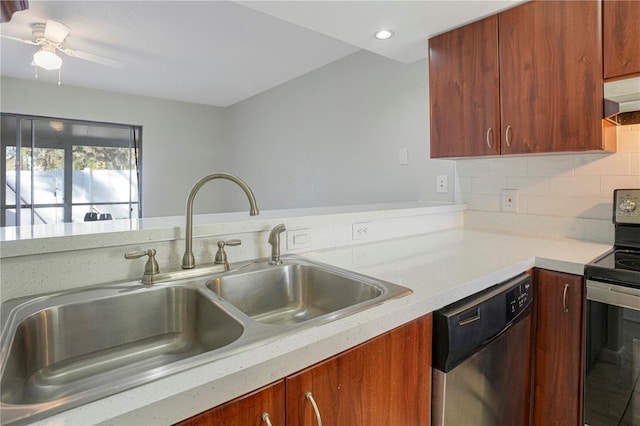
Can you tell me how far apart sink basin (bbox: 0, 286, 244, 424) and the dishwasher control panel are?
0.92m

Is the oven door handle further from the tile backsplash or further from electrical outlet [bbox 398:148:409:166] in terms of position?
electrical outlet [bbox 398:148:409:166]

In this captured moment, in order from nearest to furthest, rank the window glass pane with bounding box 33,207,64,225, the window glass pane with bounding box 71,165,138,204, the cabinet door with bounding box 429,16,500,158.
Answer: the cabinet door with bounding box 429,16,500,158 → the window glass pane with bounding box 33,207,64,225 → the window glass pane with bounding box 71,165,138,204

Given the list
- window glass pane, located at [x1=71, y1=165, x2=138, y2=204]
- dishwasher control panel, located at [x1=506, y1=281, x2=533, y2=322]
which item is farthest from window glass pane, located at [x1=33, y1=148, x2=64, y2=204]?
dishwasher control panel, located at [x1=506, y1=281, x2=533, y2=322]

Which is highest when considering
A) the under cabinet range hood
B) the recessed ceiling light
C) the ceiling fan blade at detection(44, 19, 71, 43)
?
the ceiling fan blade at detection(44, 19, 71, 43)

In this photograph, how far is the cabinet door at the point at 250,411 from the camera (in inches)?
21.7

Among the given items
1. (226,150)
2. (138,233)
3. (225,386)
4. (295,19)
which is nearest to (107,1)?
(295,19)

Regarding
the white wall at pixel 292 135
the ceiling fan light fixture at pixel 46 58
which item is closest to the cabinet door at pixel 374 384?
the white wall at pixel 292 135

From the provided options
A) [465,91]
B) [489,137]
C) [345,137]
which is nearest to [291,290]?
[489,137]

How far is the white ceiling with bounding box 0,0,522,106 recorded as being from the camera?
1.68m

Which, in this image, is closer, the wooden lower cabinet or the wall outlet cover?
the wooden lower cabinet

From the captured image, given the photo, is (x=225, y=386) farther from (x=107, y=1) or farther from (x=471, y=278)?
(x=107, y=1)

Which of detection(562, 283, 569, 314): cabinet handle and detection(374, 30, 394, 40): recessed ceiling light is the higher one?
detection(374, 30, 394, 40): recessed ceiling light

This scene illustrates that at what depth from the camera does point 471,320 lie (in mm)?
988

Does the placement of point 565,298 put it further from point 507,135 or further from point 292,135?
point 292,135
